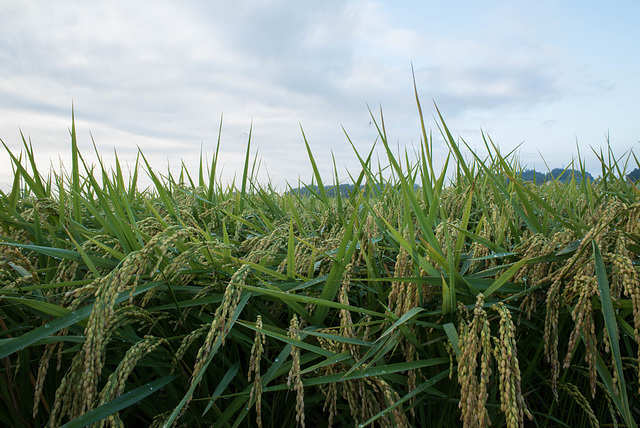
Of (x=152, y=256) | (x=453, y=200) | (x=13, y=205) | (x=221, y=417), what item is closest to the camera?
(x=221, y=417)

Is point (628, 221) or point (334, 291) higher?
point (628, 221)

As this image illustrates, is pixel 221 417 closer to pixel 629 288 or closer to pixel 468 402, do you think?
pixel 468 402

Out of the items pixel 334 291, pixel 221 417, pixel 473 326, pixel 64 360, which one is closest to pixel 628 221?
pixel 473 326

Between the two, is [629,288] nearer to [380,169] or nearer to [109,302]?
[109,302]

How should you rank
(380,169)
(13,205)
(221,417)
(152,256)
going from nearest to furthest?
(221,417)
(152,256)
(13,205)
(380,169)

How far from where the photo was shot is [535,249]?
50.6 inches

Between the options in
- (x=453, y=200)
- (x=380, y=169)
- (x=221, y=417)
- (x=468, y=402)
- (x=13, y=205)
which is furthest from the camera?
(x=380, y=169)

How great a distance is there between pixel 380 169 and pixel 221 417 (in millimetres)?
2101

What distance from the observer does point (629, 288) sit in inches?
37.2

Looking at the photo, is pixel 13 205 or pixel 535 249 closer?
pixel 535 249

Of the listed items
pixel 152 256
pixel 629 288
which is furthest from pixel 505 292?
pixel 152 256

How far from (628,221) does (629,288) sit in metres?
0.48

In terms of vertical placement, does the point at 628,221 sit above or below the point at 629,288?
above

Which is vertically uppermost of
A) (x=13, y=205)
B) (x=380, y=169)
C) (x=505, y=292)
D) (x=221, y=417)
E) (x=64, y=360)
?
(x=380, y=169)
